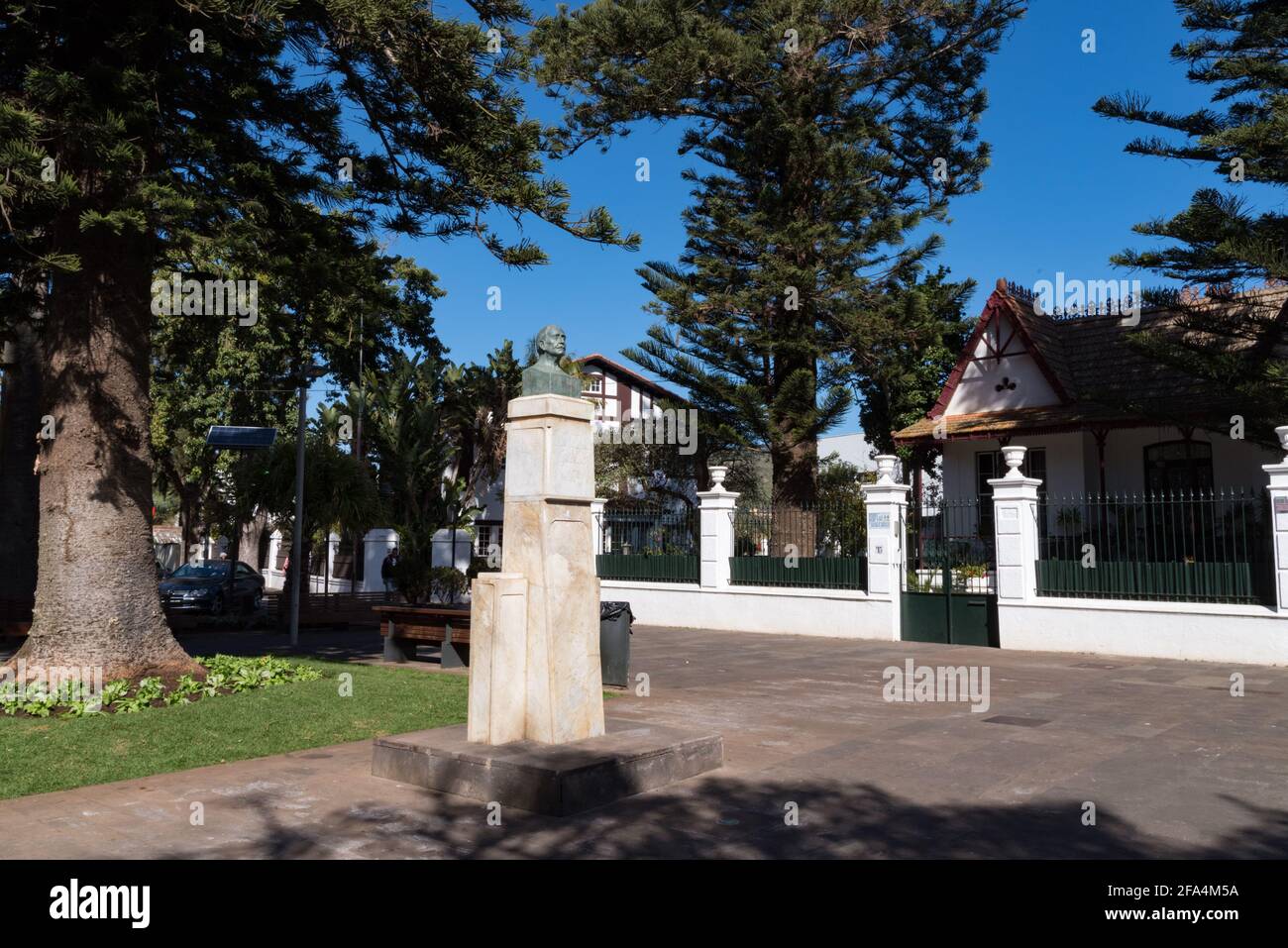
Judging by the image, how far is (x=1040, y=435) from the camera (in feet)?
76.8

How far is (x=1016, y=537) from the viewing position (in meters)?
15.4

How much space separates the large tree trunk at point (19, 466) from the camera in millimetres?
15727

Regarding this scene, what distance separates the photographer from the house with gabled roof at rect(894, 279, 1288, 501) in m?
21.0

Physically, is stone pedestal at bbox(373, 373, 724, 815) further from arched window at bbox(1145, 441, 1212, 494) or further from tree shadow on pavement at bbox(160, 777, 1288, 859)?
arched window at bbox(1145, 441, 1212, 494)

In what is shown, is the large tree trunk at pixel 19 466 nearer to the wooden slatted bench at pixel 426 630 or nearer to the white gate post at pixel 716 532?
the wooden slatted bench at pixel 426 630

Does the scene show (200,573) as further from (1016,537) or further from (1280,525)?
(1280,525)

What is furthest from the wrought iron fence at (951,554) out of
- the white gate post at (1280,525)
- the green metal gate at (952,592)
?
the white gate post at (1280,525)

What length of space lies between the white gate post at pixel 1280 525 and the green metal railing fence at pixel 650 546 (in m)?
10.3

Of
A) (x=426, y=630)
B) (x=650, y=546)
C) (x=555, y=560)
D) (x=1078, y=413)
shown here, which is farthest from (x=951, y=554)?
(x=555, y=560)

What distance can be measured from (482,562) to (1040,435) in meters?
14.9

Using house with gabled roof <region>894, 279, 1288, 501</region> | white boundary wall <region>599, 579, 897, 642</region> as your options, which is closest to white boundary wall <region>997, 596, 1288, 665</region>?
white boundary wall <region>599, 579, 897, 642</region>

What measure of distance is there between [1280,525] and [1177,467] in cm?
982

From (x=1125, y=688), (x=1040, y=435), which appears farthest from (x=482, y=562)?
(x=1125, y=688)
